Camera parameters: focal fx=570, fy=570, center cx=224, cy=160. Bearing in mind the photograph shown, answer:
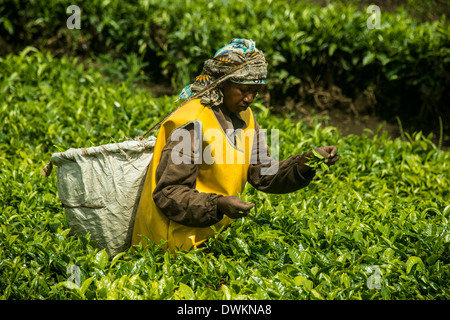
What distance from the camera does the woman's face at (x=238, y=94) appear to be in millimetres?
2955

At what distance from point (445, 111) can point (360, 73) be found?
0.92 m

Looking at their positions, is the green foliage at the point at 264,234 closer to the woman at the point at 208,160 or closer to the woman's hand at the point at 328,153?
the woman at the point at 208,160

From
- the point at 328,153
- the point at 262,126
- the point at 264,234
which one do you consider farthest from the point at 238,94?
the point at 262,126

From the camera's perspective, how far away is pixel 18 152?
458 centimetres

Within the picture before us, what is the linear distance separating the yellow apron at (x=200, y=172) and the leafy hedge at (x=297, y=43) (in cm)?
273

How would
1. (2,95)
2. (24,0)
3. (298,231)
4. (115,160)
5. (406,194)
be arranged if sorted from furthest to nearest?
1. (24,0)
2. (2,95)
3. (406,194)
4. (298,231)
5. (115,160)

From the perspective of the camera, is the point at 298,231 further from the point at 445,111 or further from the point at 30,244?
the point at 445,111

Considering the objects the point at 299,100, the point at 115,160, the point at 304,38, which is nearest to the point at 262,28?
the point at 304,38

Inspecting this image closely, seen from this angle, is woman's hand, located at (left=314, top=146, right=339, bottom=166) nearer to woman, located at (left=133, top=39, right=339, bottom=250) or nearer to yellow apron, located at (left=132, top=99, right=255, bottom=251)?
woman, located at (left=133, top=39, right=339, bottom=250)

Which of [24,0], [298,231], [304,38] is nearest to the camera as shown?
[298,231]

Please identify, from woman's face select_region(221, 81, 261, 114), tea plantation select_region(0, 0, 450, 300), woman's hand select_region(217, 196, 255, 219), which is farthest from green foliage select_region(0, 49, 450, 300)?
woman's face select_region(221, 81, 261, 114)

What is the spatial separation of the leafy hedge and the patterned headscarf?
8.66ft

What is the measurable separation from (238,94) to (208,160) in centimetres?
38

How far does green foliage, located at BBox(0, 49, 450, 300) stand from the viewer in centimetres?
282
